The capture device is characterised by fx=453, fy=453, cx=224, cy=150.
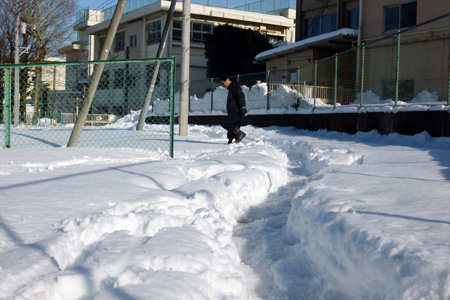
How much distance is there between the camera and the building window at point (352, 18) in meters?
24.2

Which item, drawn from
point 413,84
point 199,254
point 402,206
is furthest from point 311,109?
point 199,254

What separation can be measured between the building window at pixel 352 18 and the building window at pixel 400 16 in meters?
3.17

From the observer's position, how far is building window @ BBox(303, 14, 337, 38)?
1003 inches

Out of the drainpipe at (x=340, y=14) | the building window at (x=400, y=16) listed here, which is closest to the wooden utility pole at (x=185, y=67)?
the building window at (x=400, y=16)

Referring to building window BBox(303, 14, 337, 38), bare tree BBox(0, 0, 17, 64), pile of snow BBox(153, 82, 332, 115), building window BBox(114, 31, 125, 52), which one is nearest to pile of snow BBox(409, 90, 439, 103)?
pile of snow BBox(153, 82, 332, 115)

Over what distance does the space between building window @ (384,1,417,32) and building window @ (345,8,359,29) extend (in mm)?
3170

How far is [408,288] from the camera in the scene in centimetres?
245

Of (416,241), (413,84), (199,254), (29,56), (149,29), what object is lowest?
(199,254)

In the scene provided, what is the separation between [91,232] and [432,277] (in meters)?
2.36

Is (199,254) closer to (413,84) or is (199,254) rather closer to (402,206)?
(402,206)

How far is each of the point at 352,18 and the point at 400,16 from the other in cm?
431

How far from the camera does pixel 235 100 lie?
10219 mm

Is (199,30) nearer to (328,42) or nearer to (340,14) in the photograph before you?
(340,14)

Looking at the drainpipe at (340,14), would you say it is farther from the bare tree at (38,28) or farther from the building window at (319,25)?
the bare tree at (38,28)
